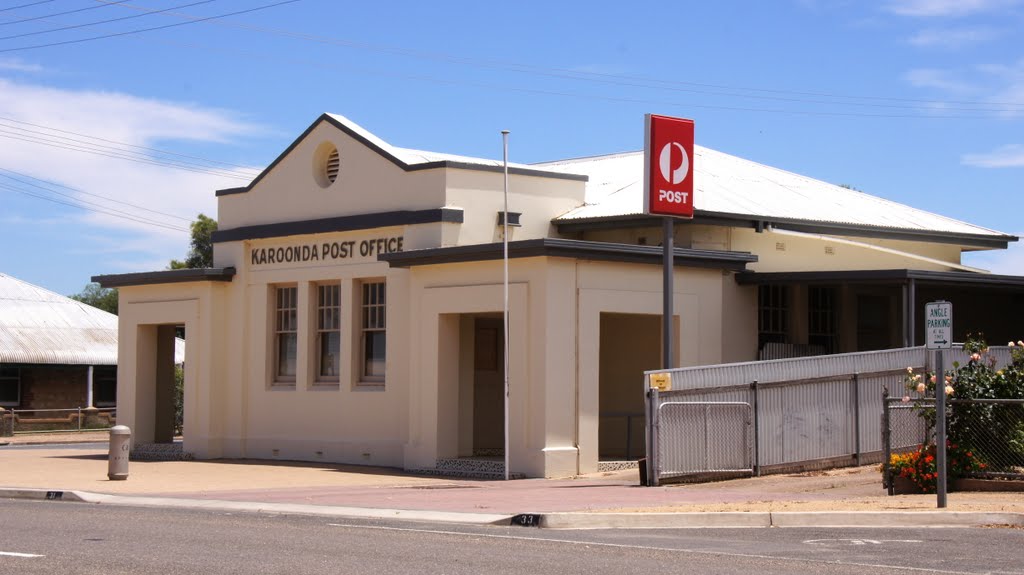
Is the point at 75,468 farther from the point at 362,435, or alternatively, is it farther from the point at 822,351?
the point at 822,351

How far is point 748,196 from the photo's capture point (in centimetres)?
2983

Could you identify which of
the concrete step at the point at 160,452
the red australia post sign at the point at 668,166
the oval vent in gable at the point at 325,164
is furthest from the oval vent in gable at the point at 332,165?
the red australia post sign at the point at 668,166

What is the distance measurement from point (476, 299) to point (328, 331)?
522cm

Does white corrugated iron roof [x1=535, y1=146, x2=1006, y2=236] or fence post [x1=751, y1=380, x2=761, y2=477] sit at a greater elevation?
white corrugated iron roof [x1=535, y1=146, x2=1006, y2=236]

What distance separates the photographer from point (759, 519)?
15.6m

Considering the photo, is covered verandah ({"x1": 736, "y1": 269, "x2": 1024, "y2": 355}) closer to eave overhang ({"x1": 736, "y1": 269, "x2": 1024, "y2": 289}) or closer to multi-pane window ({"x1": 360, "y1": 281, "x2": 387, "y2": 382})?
eave overhang ({"x1": 736, "y1": 269, "x2": 1024, "y2": 289})

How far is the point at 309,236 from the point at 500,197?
4546mm

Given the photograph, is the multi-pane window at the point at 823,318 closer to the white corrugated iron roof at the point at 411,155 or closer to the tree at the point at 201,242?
the white corrugated iron roof at the point at 411,155

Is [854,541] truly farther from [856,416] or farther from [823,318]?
[823,318]

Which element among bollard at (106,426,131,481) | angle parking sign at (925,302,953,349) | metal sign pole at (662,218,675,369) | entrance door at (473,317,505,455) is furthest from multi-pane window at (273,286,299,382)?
angle parking sign at (925,302,953,349)

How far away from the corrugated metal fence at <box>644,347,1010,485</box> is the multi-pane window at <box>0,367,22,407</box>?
33.7m

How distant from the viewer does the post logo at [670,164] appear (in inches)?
875

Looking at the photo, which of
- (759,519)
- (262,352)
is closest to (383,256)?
(262,352)

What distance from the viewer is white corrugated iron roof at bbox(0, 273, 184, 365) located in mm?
48125
